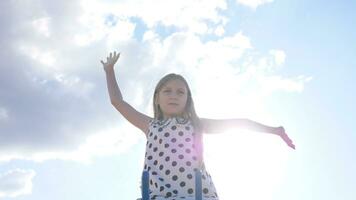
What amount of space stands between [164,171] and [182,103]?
Result: 991 millimetres

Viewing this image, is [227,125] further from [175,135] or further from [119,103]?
[119,103]

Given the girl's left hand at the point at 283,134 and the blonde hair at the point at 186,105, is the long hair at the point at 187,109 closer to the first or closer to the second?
the blonde hair at the point at 186,105

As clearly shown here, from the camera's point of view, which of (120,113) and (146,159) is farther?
(120,113)

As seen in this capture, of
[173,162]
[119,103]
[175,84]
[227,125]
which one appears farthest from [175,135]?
[119,103]

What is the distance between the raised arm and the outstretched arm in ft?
2.73

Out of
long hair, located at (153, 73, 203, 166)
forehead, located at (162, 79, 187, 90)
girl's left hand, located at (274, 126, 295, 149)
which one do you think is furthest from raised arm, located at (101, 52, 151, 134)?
girl's left hand, located at (274, 126, 295, 149)

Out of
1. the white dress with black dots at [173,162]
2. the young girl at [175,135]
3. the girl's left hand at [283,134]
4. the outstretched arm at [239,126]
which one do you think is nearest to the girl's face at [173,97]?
the young girl at [175,135]

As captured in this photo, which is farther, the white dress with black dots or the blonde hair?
the blonde hair

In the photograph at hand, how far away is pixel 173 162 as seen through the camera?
267 inches

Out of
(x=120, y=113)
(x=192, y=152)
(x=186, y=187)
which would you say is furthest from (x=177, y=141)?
(x=120, y=113)

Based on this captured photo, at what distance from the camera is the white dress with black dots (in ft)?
21.4

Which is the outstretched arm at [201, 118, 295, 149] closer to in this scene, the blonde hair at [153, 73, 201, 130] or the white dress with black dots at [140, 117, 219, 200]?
the blonde hair at [153, 73, 201, 130]

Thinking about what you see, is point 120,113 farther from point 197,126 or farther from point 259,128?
point 259,128

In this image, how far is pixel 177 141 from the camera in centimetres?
700
